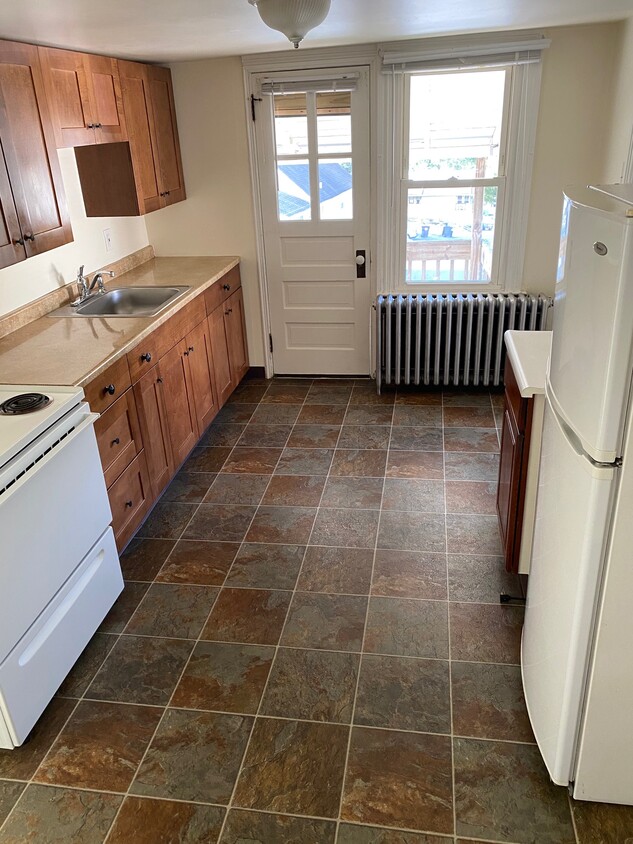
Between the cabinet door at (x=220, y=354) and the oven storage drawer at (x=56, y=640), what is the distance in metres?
1.71

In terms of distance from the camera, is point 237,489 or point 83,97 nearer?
point 83,97

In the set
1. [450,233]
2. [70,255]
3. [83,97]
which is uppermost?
[83,97]

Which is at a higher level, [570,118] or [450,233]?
[570,118]

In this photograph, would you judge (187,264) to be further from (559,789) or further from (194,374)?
(559,789)

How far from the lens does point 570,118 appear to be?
151 inches

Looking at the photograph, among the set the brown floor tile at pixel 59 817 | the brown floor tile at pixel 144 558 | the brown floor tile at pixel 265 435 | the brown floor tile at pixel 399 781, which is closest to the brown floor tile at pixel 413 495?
the brown floor tile at pixel 265 435

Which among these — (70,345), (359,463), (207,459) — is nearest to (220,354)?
(207,459)

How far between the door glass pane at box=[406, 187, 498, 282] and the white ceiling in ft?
3.06

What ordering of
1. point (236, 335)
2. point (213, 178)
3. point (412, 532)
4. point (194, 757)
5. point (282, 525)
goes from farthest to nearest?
point (236, 335) < point (213, 178) < point (282, 525) < point (412, 532) < point (194, 757)

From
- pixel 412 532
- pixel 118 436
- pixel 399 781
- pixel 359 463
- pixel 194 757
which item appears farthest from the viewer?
pixel 359 463

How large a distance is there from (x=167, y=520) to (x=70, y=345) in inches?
37.7

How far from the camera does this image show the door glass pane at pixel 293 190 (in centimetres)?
426

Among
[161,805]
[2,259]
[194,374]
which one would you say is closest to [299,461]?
[194,374]

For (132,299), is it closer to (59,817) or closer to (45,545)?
(45,545)
